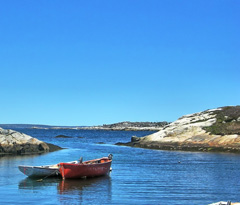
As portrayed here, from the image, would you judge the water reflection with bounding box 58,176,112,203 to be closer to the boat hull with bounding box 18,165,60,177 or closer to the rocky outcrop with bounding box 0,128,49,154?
the boat hull with bounding box 18,165,60,177

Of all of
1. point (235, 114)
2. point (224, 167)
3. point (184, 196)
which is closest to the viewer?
point (184, 196)

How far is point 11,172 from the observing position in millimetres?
36812

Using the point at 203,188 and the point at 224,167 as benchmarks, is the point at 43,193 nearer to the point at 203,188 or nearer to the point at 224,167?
the point at 203,188

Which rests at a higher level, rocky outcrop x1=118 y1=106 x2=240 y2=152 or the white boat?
rocky outcrop x1=118 y1=106 x2=240 y2=152

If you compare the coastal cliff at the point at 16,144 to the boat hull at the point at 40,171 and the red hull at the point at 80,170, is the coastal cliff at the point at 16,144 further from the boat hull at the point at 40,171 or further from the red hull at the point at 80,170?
the red hull at the point at 80,170

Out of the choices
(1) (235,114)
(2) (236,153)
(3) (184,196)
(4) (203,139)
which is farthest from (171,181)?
(1) (235,114)

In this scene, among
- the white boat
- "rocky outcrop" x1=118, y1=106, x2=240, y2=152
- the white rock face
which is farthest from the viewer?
the white rock face

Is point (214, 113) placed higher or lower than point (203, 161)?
higher

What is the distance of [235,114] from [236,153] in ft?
58.9

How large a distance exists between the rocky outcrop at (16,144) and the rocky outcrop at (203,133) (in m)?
24.2

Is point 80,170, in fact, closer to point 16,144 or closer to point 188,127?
point 16,144

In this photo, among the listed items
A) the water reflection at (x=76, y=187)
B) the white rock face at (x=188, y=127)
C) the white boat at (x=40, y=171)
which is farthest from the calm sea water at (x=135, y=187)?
the white rock face at (x=188, y=127)

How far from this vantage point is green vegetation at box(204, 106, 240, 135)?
215 feet

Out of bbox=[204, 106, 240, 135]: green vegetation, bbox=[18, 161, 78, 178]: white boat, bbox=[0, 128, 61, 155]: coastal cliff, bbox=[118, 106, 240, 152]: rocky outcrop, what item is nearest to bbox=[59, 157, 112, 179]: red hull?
bbox=[18, 161, 78, 178]: white boat
